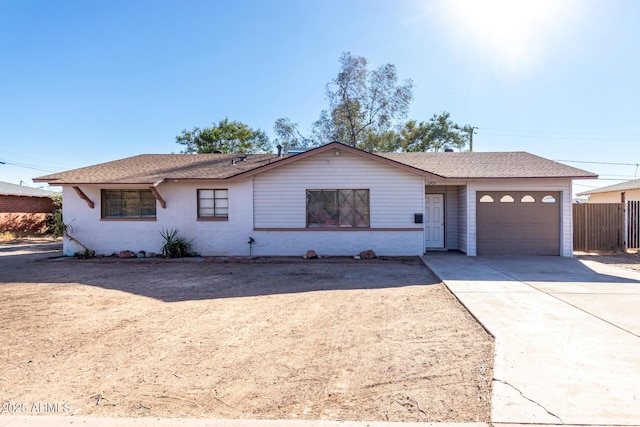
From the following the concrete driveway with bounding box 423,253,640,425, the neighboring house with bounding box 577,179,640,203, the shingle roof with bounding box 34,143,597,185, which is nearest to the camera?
the concrete driveway with bounding box 423,253,640,425

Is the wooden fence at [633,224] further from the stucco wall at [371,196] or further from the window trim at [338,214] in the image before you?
the window trim at [338,214]

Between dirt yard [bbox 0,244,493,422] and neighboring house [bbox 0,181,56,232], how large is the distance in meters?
19.2

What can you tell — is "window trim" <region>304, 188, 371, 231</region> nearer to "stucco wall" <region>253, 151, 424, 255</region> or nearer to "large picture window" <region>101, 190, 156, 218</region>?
"stucco wall" <region>253, 151, 424, 255</region>

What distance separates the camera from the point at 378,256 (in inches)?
449

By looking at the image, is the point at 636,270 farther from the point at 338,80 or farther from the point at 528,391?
the point at 338,80

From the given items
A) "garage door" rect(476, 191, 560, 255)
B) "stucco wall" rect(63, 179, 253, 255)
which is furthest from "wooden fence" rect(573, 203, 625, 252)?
"stucco wall" rect(63, 179, 253, 255)

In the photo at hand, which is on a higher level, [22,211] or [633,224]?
[22,211]

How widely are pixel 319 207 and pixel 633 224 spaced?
1194 centimetres

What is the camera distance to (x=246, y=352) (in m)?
3.97

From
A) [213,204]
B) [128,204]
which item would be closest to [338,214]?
[213,204]

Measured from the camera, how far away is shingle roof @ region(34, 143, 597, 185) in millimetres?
11266

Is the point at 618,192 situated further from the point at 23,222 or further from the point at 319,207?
the point at 23,222

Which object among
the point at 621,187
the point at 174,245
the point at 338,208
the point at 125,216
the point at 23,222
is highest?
the point at 621,187

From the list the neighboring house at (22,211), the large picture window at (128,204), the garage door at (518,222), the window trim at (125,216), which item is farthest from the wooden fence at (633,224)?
the neighboring house at (22,211)
